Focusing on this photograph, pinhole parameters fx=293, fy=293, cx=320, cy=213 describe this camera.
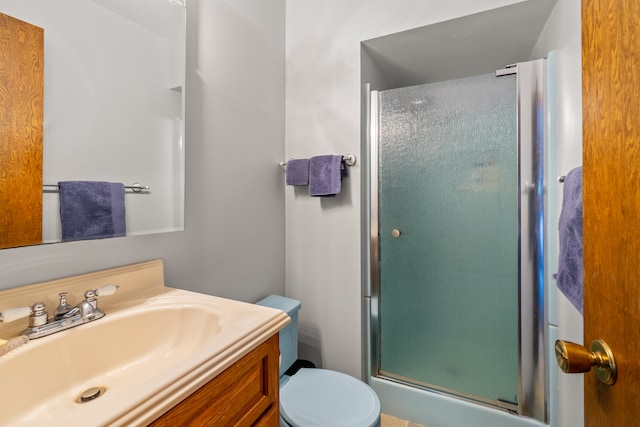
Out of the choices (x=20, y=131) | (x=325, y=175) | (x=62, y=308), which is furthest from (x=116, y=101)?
(x=325, y=175)

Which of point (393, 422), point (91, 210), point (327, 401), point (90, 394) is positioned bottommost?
point (393, 422)

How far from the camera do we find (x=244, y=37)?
4.82ft

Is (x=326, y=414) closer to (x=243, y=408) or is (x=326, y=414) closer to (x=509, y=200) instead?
(x=243, y=408)

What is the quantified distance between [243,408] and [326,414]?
599mm

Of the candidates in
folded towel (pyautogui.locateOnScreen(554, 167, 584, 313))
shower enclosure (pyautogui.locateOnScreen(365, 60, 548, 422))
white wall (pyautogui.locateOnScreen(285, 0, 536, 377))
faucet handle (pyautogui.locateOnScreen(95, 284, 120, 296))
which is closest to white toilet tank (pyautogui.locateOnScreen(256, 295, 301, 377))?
white wall (pyautogui.locateOnScreen(285, 0, 536, 377))

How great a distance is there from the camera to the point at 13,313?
0.66m

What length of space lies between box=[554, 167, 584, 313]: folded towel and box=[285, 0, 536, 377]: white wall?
2.88 feet

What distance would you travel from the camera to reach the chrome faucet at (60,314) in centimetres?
67

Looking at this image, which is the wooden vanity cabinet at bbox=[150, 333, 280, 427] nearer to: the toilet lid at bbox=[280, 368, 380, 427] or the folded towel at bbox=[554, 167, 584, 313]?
the toilet lid at bbox=[280, 368, 380, 427]

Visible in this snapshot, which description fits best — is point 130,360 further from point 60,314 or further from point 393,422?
point 393,422

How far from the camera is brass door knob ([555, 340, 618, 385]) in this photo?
16.2 inches

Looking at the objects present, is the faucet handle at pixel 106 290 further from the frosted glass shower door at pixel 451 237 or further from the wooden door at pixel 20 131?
the frosted glass shower door at pixel 451 237

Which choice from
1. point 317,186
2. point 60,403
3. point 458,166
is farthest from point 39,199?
point 458,166

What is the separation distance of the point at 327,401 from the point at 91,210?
113cm
